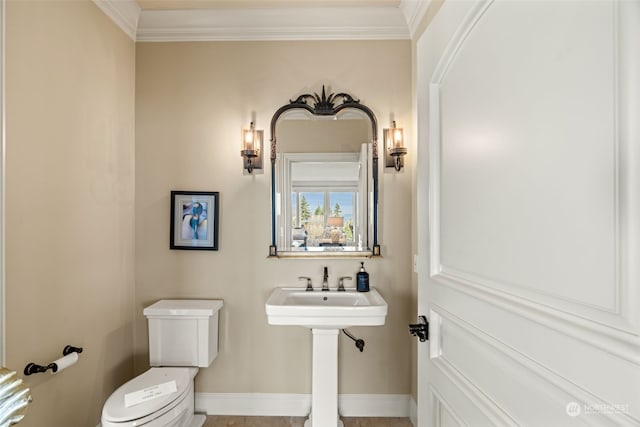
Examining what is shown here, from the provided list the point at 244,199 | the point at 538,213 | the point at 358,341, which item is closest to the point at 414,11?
the point at 244,199

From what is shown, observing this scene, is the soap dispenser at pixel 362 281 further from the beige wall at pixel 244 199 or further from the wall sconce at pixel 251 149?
the wall sconce at pixel 251 149

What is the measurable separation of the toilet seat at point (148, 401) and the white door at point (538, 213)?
4.13ft

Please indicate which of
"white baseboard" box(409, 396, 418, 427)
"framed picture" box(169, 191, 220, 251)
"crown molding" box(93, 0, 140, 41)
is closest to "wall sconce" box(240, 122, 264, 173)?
"framed picture" box(169, 191, 220, 251)

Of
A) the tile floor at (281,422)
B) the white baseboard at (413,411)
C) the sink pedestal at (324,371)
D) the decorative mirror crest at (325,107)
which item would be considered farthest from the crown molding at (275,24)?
the tile floor at (281,422)

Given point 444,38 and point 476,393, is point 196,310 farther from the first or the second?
point 444,38

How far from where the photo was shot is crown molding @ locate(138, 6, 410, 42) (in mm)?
2152

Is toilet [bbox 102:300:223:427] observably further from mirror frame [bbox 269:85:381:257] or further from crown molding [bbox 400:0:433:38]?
crown molding [bbox 400:0:433:38]

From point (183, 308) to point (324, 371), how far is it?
3.04 ft

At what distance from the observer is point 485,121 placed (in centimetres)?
83

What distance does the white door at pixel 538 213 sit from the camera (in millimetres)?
502

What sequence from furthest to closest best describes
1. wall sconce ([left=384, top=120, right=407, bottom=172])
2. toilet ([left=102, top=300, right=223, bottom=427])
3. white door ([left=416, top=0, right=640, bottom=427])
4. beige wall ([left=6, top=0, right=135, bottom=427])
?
wall sconce ([left=384, top=120, right=407, bottom=172]), toilet ([left=102, top=300, right=223, bottom=427]), beige wall ([left=6, top=0, right=135, bottom=427]), white door ([left=416, top=0, right=640, bottom=427])

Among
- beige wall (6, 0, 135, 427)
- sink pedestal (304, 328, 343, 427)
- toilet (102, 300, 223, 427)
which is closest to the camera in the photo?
beige wall (6, 0, 135, 427)

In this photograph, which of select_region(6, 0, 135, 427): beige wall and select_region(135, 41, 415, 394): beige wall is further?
select_region(135, 41, 415, 394): beige wall

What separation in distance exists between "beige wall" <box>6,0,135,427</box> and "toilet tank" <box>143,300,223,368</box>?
234 mm
